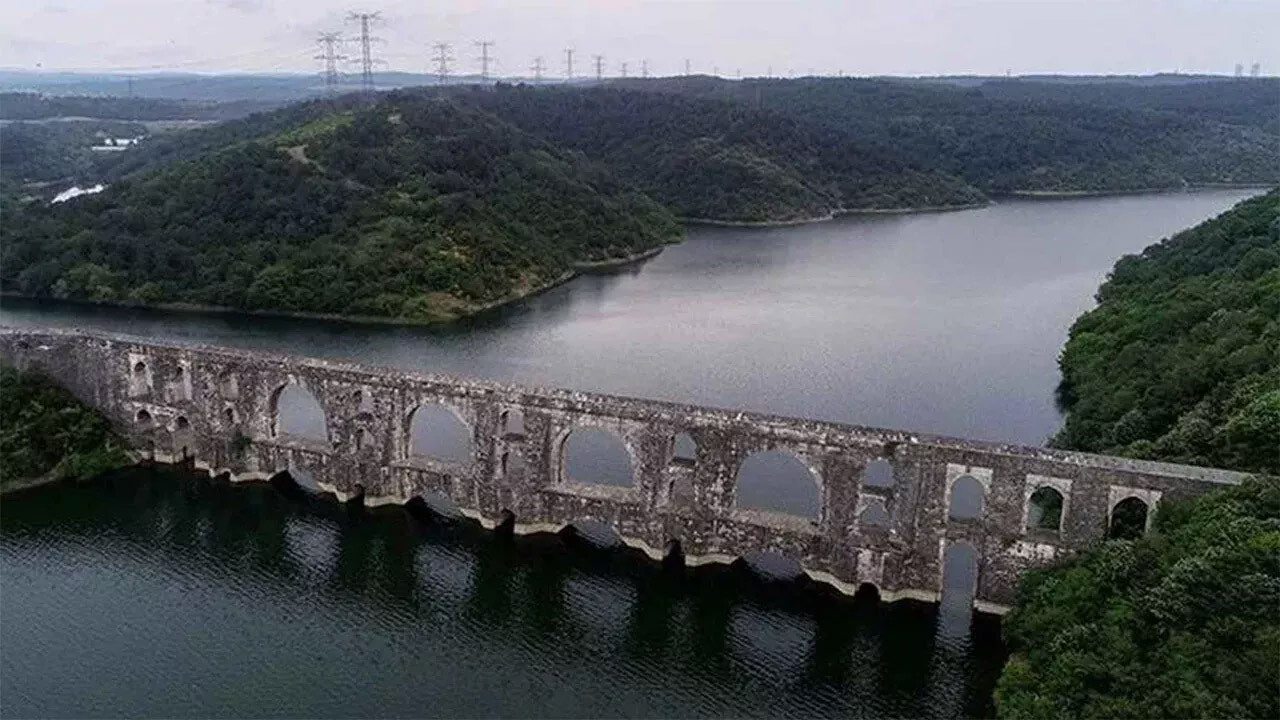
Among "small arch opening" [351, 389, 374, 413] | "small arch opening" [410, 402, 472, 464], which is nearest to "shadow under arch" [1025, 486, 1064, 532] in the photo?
"small arch opening" [410, 402, 472, 464]

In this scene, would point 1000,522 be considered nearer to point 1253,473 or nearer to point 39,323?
point 1253,473

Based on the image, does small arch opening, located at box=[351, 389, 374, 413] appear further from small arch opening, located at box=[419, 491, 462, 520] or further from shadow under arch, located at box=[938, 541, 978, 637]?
shadow under arch, located at box=[938, 541, 978, 637]

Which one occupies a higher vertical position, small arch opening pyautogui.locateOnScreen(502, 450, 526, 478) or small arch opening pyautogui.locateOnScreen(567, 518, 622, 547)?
small arch opening pyautogui.locateOnScreen(502, 450, 526, 478)

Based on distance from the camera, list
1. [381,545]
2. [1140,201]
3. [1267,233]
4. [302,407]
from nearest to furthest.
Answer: [381,545] < [302,407] < [1267,233] < [1140,201]

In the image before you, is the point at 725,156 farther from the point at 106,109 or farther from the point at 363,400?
the point at 106,109

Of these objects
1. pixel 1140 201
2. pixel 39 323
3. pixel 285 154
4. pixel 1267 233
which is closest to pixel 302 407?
pixel 39 323

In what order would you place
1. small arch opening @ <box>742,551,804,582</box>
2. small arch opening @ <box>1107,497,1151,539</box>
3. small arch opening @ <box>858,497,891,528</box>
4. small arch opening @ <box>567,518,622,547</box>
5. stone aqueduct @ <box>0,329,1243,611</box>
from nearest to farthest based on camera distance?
small arch opening @ <box>1107,497,1151,539</box>, stone aqueduct @ <box>0,329,1243,611</box>, small arch opening @ <box>858,497,891,528</box>, small arch opening @ <box>742,551,804,582</box>, small arch opening @ <box>567,518,622,547</box>

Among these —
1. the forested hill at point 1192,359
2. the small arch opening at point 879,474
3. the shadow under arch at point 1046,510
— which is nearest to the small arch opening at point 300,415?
the small arch opening at point 879,474

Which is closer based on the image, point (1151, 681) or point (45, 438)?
point (1151, 681)
